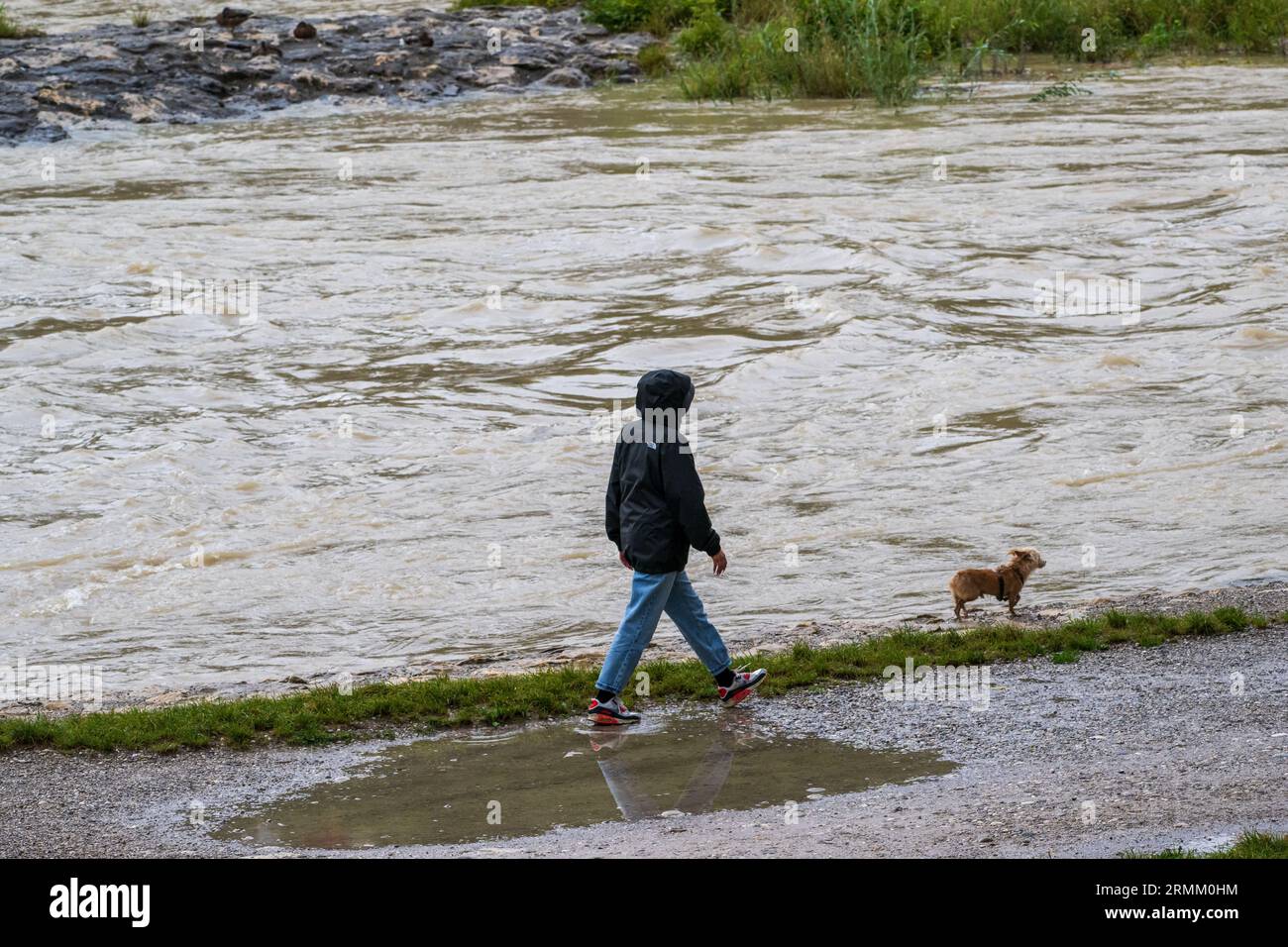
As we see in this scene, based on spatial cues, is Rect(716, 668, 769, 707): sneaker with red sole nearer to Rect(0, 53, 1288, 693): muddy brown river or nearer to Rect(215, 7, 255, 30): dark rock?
Rect(0, 53, 1288, 693): muddy brown river

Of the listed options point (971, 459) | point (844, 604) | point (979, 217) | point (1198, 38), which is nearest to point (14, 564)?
point (844, 604)

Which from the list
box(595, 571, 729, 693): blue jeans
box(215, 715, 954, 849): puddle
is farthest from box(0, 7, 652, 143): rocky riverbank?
box(215, 715, 954, 849): puddle

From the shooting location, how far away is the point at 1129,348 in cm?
1820

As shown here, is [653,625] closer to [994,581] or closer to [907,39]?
[994,581]

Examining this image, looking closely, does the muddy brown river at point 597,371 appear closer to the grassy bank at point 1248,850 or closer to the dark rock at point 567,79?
the grassy bank at point 1248,850

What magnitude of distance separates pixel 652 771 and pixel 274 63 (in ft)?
112

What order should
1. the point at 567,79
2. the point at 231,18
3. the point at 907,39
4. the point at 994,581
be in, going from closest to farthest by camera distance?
the point at 994,581
the point at 907,39
the point at 567,79
the point at 231,18

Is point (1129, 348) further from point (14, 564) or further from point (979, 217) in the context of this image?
point (14, 564)

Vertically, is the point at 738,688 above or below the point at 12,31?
below

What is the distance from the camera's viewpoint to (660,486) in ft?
27.5

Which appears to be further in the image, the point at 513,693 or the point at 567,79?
the point at 567,79


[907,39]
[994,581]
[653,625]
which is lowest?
[994,581]

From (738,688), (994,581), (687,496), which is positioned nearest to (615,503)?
(687,496)

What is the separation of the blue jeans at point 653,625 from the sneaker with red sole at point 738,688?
0.49ft
